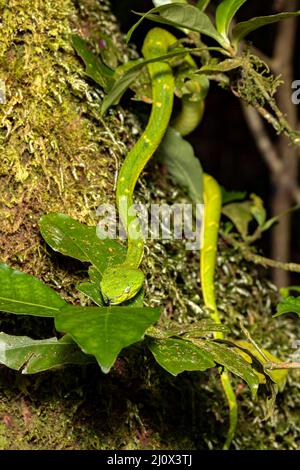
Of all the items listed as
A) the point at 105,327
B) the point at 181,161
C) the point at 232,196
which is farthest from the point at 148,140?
A: the point at 105,327

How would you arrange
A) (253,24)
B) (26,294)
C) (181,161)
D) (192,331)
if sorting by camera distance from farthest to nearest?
1. (181,161)
2. (253,24)
3. (192,331)
4. (26,294)

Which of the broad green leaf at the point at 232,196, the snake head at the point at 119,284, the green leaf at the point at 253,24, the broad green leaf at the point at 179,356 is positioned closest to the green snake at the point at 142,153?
the snake head at the point at 119,284

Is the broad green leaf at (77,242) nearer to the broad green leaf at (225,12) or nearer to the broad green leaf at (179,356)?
the broad green leaf at (179,356)

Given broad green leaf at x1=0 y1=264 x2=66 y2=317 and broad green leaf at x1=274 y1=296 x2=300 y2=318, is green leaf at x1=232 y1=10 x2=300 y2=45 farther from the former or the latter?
broad green leaf at x1=0 y1=264 x2=66 y2=317

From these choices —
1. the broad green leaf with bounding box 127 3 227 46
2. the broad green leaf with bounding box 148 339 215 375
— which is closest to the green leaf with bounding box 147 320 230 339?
the broad green leaf with bounding box 148 339 215 375

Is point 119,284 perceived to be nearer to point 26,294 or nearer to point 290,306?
point 26,294
